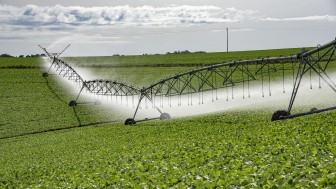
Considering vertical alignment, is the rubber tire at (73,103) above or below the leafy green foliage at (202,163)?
below

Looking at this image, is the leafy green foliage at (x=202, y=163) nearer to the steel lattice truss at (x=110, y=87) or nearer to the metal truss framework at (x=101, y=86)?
the steel lattice truss at (x=110, y=87)

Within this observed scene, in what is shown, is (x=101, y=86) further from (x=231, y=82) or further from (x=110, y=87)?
(x=231, y=82)

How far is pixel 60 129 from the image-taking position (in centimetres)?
5362

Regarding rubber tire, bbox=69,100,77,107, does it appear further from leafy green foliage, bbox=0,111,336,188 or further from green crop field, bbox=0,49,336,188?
leafy green foliage, bbox=0,111,336,188

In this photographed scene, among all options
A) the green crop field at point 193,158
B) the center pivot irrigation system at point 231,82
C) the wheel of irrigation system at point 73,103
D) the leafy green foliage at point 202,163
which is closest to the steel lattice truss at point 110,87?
the center pivot irrigation system at point 231,82

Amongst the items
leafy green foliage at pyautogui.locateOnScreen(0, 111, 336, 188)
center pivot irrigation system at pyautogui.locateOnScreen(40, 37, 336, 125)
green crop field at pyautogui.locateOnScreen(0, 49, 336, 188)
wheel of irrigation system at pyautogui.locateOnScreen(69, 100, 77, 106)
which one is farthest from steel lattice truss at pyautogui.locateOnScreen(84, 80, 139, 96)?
leafy green foliage at pyautogui.locateOnScreen(0, 111, 336, 188)

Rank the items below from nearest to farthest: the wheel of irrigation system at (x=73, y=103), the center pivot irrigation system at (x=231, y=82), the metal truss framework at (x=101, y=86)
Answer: the center pivot irrigation system at (x=231, y=82) → the metal truss framework at (x=101, y=86) → the wheel of irrigation system at (x=73, y=103)

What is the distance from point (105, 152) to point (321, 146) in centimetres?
1513

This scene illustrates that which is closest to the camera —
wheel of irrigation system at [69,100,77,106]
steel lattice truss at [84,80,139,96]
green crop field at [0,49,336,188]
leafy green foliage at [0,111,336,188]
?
leafy green foliage at [0,111,336,188]

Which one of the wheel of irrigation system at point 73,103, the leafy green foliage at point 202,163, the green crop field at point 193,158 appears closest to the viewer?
the leafy green foliage at point 202,163

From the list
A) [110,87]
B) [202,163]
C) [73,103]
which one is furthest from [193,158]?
[73,103]

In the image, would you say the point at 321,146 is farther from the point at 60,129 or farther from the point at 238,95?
the point at 238,95

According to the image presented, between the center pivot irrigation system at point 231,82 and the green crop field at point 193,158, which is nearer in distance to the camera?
the green crop field at point 193,158

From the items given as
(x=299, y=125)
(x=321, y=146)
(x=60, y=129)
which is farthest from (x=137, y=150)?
(x=60, y=129)
